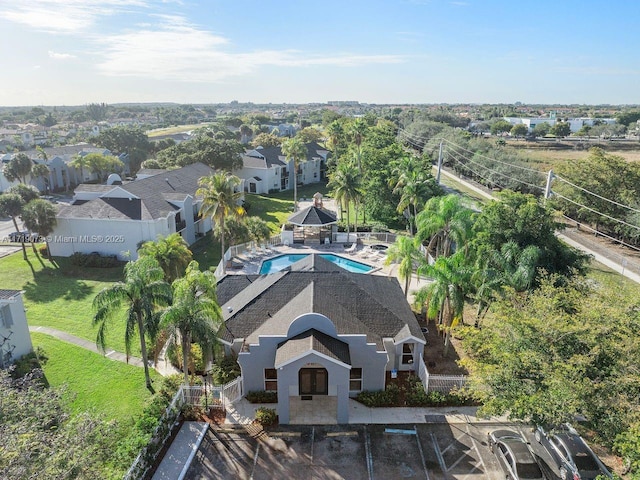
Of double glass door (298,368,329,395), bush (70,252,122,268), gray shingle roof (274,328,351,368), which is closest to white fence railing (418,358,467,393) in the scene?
gray shingle roof (274,328,351,368)

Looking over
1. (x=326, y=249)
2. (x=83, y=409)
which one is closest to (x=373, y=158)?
(x=326, y=249)

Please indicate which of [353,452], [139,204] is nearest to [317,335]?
[353,452]

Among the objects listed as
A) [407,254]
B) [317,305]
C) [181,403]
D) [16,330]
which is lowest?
[181,403]

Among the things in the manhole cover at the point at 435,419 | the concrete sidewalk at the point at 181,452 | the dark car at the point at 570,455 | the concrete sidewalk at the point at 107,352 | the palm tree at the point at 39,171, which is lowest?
the concrete sidewalk at the point at 107,352

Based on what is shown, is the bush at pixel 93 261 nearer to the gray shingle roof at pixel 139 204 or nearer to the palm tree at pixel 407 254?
the gray shingle roof at pixel 139 204

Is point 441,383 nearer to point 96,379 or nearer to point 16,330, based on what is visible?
point 96,379

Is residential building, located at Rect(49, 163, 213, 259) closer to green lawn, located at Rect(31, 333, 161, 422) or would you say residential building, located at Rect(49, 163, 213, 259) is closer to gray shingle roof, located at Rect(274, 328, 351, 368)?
green lawn, located at Rect(31, 333, 161, 422)

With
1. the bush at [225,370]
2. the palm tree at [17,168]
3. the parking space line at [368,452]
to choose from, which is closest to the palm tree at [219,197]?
the bush at [225,370]
